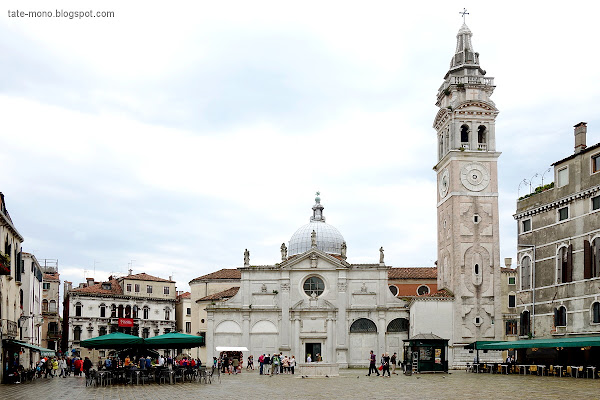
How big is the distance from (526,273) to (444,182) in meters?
15.2

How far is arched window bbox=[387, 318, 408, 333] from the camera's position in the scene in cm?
6084

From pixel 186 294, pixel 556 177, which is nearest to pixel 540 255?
pixel 556 177

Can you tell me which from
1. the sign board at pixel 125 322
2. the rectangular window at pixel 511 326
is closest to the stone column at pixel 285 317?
the rectangular window at pixel 511 326

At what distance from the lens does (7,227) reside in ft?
135

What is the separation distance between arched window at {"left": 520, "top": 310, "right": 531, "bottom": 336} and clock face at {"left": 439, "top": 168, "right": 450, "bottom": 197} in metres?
14.8

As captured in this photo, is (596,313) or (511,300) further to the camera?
(511,300)

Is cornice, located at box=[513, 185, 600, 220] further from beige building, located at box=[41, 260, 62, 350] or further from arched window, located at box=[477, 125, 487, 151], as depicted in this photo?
beige building, located at box=[41, 260, 62, 350]

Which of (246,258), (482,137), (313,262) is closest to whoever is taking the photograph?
(482,137)

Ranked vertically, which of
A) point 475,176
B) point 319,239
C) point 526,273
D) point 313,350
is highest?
point 475,176

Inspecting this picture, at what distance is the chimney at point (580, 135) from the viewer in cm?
4353

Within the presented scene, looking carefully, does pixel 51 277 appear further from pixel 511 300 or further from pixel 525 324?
pixel 525 324

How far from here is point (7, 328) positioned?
40156 mm

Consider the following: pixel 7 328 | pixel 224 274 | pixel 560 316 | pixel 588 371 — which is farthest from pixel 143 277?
pixel 588 371

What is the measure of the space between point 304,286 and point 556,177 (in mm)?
25297
